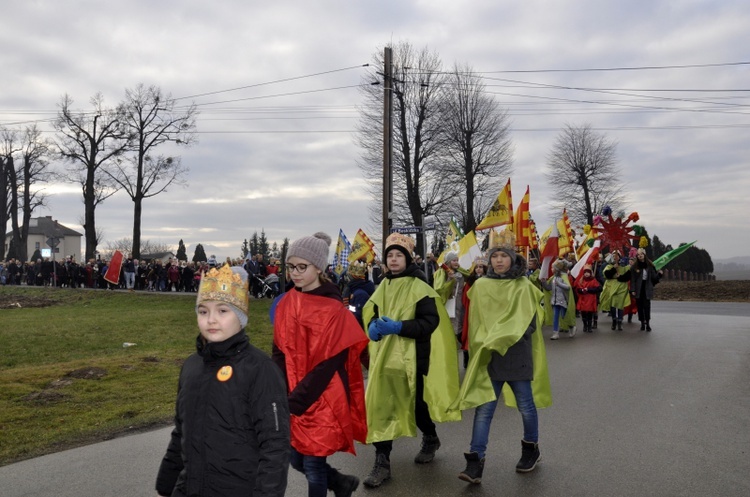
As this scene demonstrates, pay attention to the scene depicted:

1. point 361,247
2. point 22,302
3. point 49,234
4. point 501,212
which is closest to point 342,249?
point 361,247

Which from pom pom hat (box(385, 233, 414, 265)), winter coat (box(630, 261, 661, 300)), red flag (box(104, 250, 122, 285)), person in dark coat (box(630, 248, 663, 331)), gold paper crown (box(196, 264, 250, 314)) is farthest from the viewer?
red flag (box(104, 250, 122, 285))

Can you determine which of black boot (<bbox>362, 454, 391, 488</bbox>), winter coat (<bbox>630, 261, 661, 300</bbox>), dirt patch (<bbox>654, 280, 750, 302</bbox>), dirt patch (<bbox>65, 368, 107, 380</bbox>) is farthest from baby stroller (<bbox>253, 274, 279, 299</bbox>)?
black boot (<bbox>362, 454, 391, 488</bbox>)

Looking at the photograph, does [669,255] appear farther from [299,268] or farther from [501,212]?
[299,268]

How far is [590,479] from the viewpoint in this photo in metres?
5.17

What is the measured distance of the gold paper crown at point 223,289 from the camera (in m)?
3.07

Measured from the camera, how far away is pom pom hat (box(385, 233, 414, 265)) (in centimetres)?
529

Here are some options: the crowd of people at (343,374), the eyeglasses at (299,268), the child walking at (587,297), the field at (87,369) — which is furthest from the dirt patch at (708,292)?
the eyeglasses at (299,268)

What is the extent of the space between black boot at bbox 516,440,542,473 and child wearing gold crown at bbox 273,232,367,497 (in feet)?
5.42

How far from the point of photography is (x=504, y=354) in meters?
5.26

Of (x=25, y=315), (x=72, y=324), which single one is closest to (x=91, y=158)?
(x=25, y=315)

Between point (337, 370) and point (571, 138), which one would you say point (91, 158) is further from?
point (337, 370)

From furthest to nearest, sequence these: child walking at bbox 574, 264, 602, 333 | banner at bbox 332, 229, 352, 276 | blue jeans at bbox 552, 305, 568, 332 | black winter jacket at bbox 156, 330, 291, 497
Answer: banner at bbox 332, 229, 352, 276, child walking at bbox 574, 264, 602, 333, blue jeans at bbox 552, 305, 568, 332, black winter jacket at bbox 156, 330, 291, 497

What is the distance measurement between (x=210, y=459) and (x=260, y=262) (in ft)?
76.8

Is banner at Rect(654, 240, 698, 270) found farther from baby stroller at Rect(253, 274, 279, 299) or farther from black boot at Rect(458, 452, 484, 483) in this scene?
black boot at Rect(458, 452, 484, 483)
